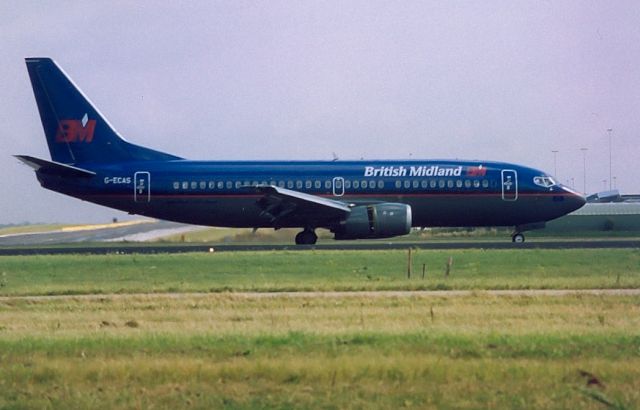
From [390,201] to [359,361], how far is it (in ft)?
99.1

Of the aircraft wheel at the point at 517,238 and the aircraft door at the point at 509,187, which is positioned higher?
the aircraft door at the point at 509,187

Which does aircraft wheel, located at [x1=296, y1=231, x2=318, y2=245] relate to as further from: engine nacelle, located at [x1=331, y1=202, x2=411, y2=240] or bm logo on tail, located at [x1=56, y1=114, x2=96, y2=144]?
bm logo on tail, located at [x1=56, y1=114, x2=96, y2=144]

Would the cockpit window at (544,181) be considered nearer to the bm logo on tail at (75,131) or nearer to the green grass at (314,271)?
the green grass at (314,271)

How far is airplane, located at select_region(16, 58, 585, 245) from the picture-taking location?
43312 mm

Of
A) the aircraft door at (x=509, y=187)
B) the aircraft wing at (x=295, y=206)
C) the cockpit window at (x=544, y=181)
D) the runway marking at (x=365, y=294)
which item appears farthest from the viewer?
the cockpit window at (x=544, y=181)

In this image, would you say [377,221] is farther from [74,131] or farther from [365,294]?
[365,294]

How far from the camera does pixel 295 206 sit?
42.5 meters

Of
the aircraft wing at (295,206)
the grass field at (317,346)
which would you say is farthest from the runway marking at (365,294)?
the aircraft wing at (295,206)

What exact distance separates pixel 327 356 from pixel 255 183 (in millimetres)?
29639

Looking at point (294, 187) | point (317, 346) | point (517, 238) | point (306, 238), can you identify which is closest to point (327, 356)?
point (317, 346)

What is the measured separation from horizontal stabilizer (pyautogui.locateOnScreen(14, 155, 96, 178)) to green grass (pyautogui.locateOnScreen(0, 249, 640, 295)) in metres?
5.28

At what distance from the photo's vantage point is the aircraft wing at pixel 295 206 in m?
41.3

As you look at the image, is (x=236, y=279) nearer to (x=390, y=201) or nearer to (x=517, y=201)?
(x=390, y=201)

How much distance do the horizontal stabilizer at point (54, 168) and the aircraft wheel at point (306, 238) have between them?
30.1ft
